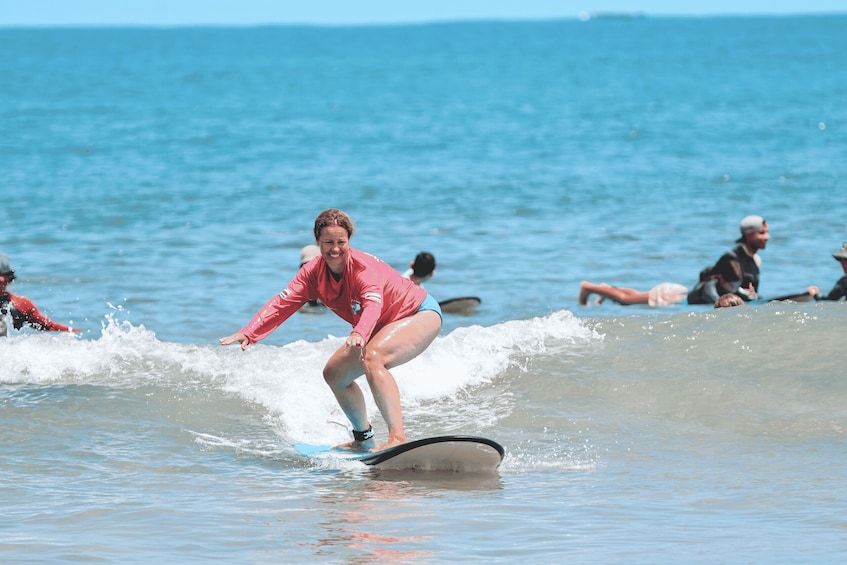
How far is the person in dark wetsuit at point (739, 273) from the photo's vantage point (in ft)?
47.2

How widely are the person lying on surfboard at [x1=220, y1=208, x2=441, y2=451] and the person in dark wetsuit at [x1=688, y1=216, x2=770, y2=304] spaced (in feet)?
21.9

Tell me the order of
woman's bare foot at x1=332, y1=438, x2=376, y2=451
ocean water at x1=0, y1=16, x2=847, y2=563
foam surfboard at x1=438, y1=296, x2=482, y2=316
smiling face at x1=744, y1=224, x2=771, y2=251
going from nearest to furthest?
ocean water at x1=0, y1=16, x2=847, y2=563
woman's bare foot at x1=332, y1=438, x2=376, y2=451
smiling face at x1=744, y1=224, x2=771, y2=251
foam surfboard at x1=438, y1=296, x2=482, y2=316

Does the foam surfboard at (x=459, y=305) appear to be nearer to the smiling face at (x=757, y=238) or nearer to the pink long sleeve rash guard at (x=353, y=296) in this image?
the smiling face at (x=757, y=238)

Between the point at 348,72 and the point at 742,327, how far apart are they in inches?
3761

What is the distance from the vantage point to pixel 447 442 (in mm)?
8305

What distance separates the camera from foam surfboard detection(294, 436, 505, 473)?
8312 mm

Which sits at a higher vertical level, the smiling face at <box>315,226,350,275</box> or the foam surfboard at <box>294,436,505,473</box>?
the smiling face at <box>315,226,350,275</box>

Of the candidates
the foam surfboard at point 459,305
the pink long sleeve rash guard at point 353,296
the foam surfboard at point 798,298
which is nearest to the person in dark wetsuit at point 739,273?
the foam surfboard at point 798,298

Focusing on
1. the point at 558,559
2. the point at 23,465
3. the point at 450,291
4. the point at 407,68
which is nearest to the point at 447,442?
the point at 558,559

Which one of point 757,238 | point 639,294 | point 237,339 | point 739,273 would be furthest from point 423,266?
point 237,339

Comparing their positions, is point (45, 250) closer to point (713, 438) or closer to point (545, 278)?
point (545, 278)

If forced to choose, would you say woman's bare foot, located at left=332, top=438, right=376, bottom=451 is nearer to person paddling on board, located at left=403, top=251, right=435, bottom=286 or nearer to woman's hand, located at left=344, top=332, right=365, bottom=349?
woman's hand, located at left=344, top=332, right=365, bottom=349

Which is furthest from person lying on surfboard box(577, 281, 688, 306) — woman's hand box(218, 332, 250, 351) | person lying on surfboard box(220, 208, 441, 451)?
woman's hand box(218, 332, 250, 351)

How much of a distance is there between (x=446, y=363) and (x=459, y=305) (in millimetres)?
4034
